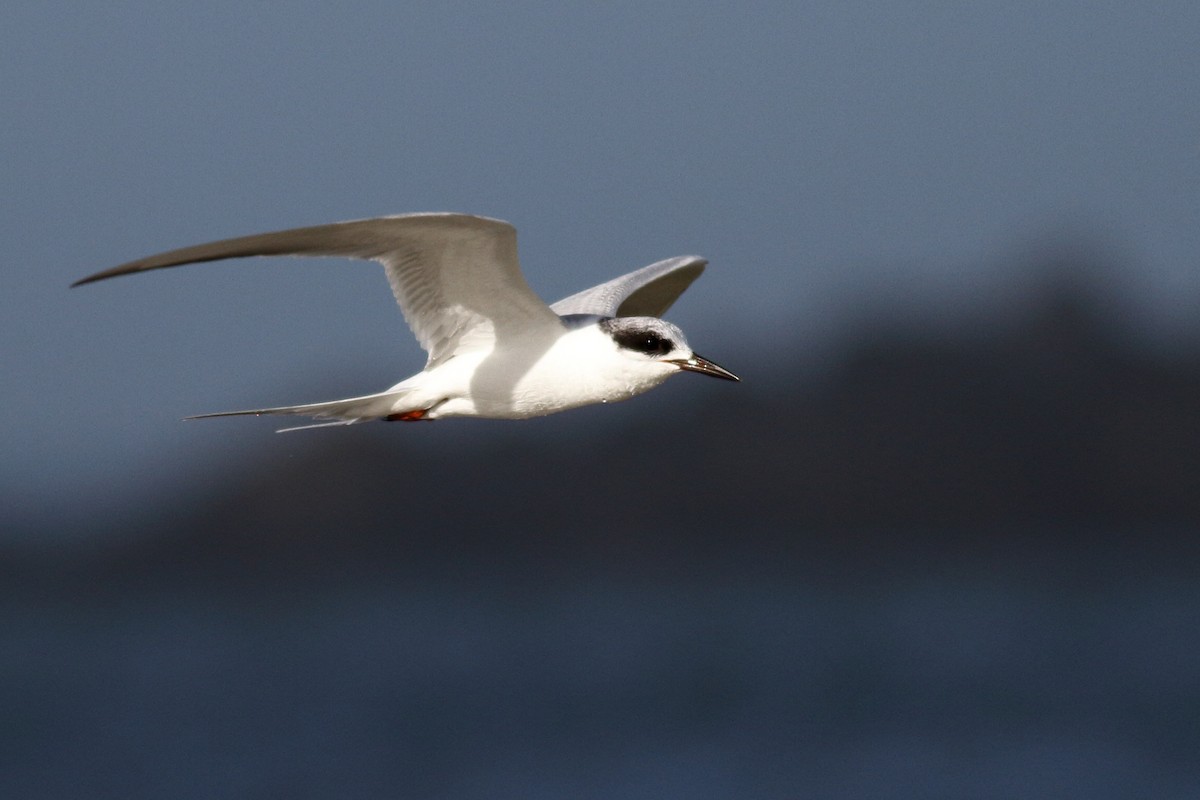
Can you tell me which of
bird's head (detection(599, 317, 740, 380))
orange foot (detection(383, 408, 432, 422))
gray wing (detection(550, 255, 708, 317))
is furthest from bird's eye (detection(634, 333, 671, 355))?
gray wing (detection(550, 255, 708, 317))

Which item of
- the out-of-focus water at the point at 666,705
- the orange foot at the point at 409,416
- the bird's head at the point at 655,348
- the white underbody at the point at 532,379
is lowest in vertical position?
the out-of-focus water at the point at 666,705

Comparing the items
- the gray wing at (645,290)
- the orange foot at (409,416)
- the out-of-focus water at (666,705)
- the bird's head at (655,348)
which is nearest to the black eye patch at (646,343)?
the bird's head at (655,348)

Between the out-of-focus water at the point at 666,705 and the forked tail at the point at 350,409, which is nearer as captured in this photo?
the forked tail at the point at 350,409

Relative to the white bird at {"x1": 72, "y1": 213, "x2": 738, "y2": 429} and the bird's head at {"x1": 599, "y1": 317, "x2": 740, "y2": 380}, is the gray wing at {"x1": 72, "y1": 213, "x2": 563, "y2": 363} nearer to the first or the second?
the white bird at {"x1": 72, "y1": 213, "x2": 738, "y2": 429}

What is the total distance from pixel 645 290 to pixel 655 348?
10.5 feet

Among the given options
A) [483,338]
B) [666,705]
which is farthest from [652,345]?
[666,705]

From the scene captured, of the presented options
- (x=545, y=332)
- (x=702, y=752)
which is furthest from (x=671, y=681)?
(x=545, y=332)

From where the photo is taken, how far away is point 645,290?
10406mm

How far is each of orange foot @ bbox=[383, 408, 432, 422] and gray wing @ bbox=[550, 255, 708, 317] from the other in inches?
54.2

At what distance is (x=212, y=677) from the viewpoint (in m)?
58.3

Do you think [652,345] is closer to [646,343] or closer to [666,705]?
[646,343]

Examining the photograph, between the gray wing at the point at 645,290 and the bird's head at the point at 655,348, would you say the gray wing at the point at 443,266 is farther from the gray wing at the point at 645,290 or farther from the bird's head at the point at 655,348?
the gray wing at the point at 645,290

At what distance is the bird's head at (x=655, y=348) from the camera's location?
7195 millimetres

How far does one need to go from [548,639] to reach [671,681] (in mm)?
12409
